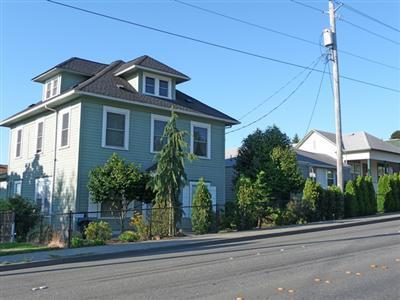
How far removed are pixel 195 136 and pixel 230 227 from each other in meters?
6.65

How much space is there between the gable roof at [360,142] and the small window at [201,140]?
20335mm

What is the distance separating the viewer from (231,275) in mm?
9055

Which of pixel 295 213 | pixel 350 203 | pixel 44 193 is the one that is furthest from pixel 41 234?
pixel 350 203

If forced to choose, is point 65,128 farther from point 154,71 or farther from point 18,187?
point 18,187

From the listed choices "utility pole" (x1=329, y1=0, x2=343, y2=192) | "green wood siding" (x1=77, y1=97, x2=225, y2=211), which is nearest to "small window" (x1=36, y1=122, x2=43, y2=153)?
"green wood siding" (x1=77, y1=97, x2=225, y2=211)

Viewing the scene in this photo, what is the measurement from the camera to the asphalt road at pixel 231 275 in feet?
24.6

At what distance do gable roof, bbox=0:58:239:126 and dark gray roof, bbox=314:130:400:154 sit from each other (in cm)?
1906

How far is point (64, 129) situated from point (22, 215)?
184 inches

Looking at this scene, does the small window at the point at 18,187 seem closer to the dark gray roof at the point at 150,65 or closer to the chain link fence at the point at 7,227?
the chain link fence at the point at 7,227

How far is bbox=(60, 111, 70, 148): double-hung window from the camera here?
73.6 feet

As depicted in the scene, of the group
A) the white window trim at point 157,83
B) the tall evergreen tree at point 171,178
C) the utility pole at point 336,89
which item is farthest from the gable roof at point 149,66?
the utility pole at point 336,89

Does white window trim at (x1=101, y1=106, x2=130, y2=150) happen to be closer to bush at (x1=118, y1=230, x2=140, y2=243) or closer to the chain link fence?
the chain link fence

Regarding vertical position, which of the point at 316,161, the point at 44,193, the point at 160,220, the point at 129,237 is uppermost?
the point at 316,161

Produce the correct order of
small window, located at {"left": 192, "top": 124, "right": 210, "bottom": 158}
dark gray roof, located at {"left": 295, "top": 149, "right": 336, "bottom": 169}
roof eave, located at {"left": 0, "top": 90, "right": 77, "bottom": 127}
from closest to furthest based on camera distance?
1. roof eave, located at {"left": 0, "top": 90, "right": 77, "bottom": 127}
2. small window, located at {"left": 192, "top": 124, "right": 210, "bottom": 158}
3. dark gray roof, located at {"left": 295, "top": 149, "right": 336, "bottom": 169}
